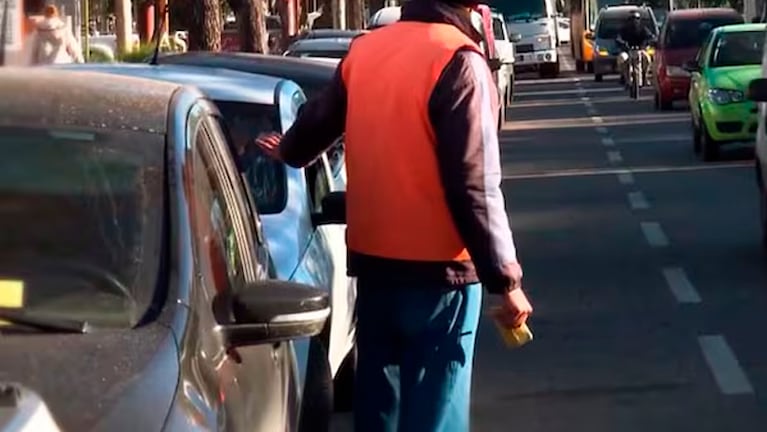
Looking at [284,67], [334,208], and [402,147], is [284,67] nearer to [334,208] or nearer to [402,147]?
[334,208]

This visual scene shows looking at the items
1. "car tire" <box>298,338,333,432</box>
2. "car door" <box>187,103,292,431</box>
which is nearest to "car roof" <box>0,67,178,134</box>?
"car door" <box>187,103,292,431</box>

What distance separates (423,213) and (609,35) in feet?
148

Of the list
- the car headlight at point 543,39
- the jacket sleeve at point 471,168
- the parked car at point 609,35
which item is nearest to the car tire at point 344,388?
the jacket sleeve at point 471,168

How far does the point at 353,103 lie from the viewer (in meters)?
5.84

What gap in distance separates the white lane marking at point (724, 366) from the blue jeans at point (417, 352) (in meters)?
4.11

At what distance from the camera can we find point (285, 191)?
8133mm

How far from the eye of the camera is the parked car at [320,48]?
17875 millimetres

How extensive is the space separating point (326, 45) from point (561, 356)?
797 cm

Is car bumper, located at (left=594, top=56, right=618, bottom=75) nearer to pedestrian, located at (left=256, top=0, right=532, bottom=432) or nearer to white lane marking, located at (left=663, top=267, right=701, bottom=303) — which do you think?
white lane marking, located at (left=663, top=267, right=701, bottom=303)

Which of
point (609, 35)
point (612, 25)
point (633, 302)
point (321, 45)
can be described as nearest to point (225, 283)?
point (633, 302)

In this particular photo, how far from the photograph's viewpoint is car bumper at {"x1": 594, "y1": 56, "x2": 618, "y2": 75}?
49.2 m

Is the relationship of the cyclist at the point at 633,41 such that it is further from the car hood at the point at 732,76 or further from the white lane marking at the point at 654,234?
the white lane marking at the point at 654,234

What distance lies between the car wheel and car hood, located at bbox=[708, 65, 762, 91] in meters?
0.55

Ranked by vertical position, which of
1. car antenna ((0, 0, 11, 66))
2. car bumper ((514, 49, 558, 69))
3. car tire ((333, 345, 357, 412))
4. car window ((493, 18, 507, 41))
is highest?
car antenna ((0, 0, 11, 66))
